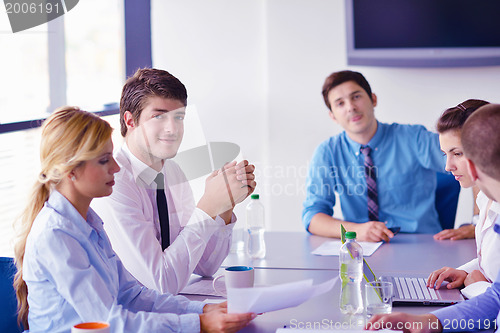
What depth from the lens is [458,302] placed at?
5.08 feet

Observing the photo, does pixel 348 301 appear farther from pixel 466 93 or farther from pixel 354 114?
pixel 466 93

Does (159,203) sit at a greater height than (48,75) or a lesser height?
lesser

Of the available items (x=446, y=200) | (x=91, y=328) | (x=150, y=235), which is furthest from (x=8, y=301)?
(x=446, y=200)

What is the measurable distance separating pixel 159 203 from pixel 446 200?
5.09 ft

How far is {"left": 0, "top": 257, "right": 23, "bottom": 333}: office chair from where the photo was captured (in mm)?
1498

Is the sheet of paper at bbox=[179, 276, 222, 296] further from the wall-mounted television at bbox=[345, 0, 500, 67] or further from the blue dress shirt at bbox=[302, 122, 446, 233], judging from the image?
the wall-mounted television at bbox=[345, 0, 500, 67]

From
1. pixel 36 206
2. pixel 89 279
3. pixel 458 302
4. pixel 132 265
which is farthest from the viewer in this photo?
pixel 132 265

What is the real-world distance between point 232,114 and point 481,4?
1.72 m

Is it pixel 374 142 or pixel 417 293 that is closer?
pixel 417 293

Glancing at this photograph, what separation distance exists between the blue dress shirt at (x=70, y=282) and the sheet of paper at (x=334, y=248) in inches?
35.2

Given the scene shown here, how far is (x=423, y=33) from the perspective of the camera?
366 cm

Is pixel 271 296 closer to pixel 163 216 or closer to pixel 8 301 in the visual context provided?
pixel 8 301

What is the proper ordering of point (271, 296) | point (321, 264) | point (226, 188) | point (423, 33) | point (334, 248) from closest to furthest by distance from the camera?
1. point (271, 296)
2. point (226, 188)
3. point (321, 264)
4. point (334, 248)
5. point (423, 33)

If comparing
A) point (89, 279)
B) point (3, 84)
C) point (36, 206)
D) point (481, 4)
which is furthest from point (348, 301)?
point (481, 4)
